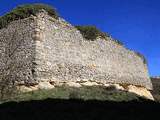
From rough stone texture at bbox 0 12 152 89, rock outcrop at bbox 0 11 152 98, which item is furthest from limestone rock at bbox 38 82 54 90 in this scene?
rough stone texture at bbox 0 12 152 89

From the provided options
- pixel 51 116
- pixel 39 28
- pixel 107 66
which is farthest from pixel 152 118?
pixel 107 66

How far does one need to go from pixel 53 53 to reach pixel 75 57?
2364mm

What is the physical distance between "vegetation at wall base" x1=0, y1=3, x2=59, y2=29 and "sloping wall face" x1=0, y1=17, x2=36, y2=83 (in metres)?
0.45

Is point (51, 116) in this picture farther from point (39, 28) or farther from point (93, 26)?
point (93, 26)

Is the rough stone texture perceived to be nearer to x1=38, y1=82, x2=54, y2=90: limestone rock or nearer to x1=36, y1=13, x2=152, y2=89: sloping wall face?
x1=36, y1=13, x2=152, y2=89: sloping wall face

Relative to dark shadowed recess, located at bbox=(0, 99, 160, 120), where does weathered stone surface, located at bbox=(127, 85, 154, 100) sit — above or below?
above

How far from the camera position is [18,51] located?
2442 cm

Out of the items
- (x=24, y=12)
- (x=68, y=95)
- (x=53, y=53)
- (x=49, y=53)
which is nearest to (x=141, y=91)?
(x=53, y=53)

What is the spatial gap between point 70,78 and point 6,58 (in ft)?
14.9

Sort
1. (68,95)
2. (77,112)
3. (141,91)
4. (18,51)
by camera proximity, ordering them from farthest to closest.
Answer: (141,91) < (18,51) < (68,95) < (77,112)

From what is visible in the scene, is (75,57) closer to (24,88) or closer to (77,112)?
(24,88)

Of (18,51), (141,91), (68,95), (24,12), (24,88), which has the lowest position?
(68,95)

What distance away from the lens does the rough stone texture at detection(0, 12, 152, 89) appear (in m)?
23.7

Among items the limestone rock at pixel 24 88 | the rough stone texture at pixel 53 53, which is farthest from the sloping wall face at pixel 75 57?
the limestone rock at pixel 24 88
